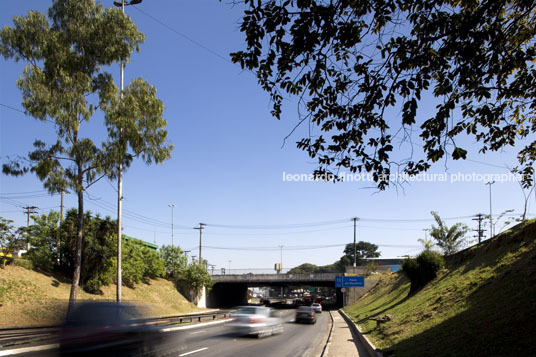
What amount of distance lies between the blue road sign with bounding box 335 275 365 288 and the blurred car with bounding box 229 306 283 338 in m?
33.2

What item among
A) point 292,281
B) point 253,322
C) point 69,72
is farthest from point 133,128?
point 292,281

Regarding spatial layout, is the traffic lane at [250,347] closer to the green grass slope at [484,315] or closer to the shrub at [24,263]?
the green grass slope at [484,315]

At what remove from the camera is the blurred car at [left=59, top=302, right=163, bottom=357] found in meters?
7.58

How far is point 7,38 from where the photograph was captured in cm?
2231

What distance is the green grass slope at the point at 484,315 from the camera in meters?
8.12

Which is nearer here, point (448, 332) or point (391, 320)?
point (448, 332)

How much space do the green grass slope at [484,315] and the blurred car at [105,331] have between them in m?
6.87

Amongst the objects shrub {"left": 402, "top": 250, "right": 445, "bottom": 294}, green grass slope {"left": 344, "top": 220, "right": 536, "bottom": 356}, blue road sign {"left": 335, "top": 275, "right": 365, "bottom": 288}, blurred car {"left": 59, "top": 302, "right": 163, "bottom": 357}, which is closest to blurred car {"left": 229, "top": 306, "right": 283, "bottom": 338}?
green grass slope {"left": 344, "top": 220, "right": 536, "bottom": 356}

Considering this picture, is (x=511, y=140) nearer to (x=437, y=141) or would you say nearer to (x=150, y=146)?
(x=437, y=141)

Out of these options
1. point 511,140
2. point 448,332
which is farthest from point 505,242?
point 511,140

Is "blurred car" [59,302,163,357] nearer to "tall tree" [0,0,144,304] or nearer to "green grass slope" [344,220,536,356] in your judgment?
"green grass slope" [344,220,536,356]

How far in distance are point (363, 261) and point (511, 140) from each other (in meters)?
140


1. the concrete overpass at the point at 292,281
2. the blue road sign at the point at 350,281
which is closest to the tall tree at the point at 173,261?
the concrete overpass at the point at 292,281

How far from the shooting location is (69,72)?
77.6 ft
